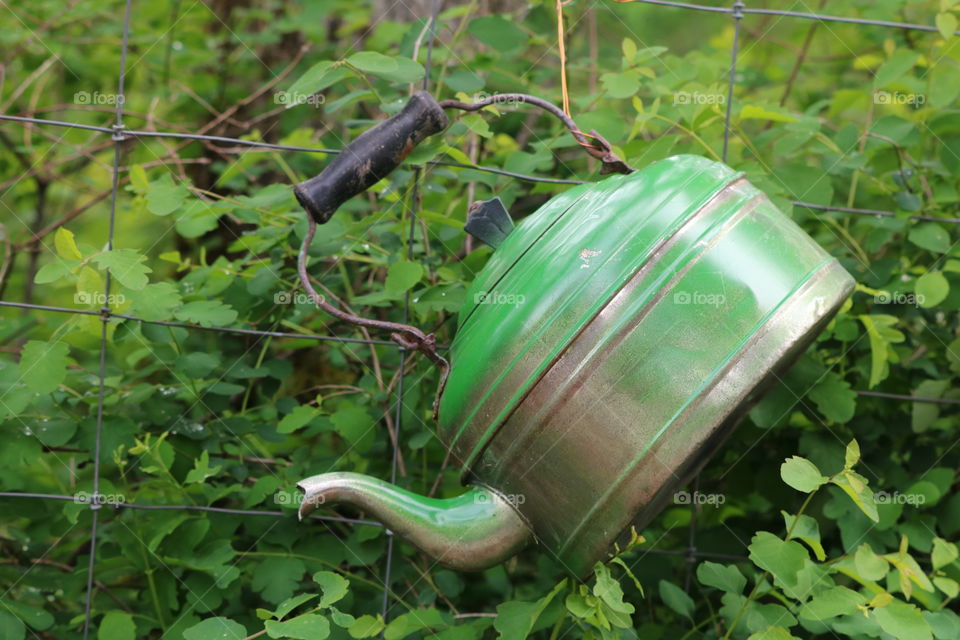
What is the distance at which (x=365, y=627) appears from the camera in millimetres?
1356

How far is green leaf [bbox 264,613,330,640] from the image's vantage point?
4.11 ft

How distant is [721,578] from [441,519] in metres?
0.44

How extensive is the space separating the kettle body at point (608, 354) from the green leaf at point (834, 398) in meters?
0.34

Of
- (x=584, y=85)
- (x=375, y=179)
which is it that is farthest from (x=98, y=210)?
(x=375, y=179)

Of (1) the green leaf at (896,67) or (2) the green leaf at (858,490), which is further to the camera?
(1) the green leaf at (896,67)

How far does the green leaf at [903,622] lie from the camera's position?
1.27 m
